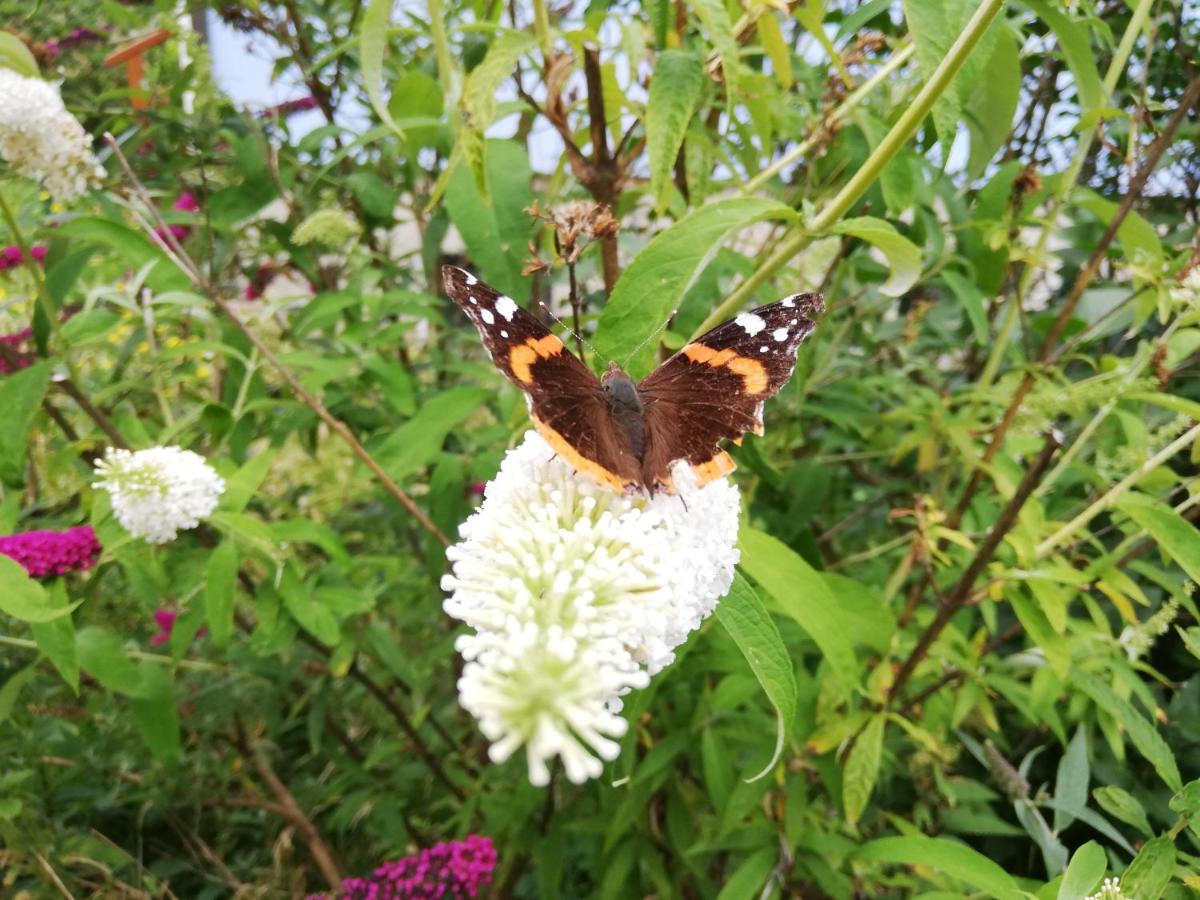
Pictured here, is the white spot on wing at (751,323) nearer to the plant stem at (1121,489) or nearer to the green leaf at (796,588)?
the green leaf at (796,588)

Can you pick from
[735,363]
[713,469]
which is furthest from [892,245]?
[713,469]

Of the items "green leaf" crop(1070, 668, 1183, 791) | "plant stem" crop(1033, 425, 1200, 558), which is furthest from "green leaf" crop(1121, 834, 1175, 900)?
Answer: "plant stem" crop(1033, 425, 1200, 558)

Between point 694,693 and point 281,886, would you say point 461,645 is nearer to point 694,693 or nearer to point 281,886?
point 694,693

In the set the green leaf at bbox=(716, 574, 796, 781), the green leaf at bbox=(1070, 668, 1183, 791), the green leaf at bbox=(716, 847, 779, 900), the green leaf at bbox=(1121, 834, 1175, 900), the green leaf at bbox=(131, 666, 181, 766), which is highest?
the green leaf at bbox=(716, 574, 796, 781)

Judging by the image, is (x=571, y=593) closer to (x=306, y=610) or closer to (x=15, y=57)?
(x=306, y=610)

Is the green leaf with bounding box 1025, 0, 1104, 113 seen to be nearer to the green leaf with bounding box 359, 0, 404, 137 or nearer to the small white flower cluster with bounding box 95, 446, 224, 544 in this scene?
the green leaf with bounding box 359, 0, 404, 137

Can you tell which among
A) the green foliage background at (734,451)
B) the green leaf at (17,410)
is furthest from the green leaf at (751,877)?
the green leaf at (17,410)

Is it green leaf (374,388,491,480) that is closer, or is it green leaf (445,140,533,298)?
green leaf (445,140,533,298)
